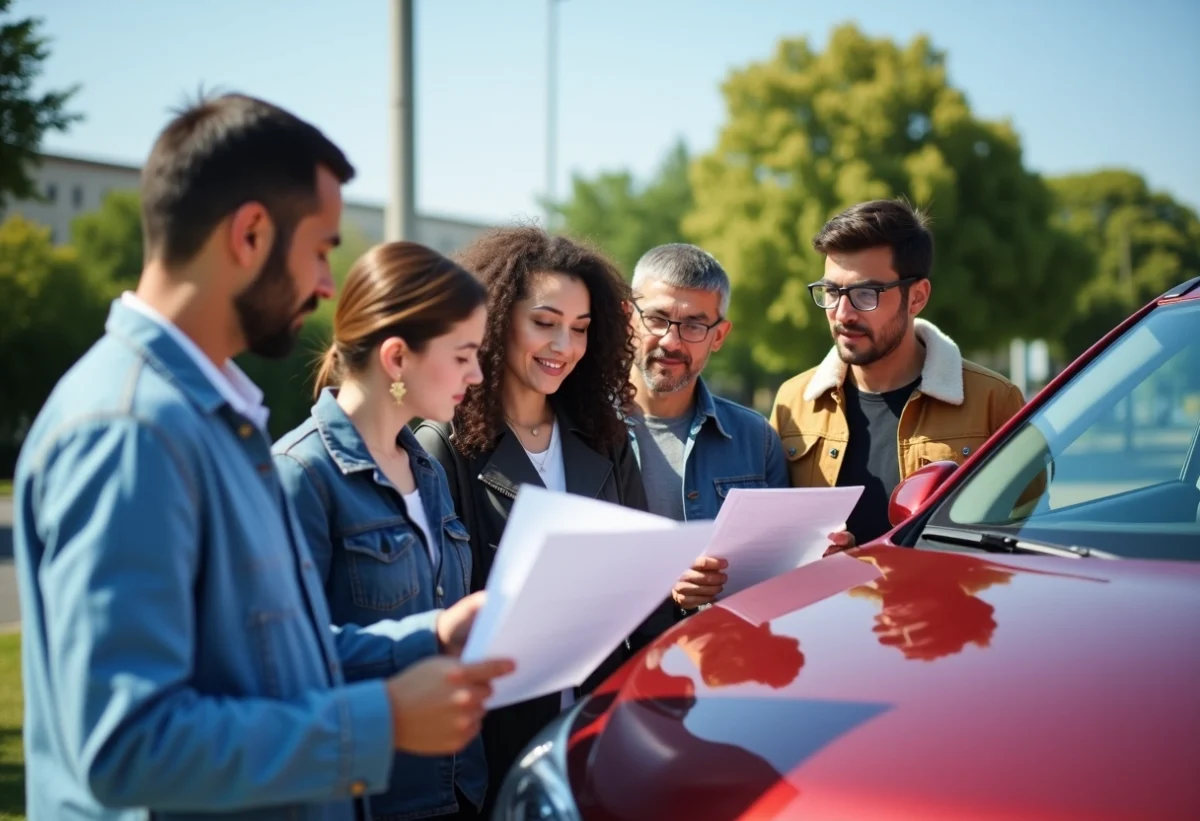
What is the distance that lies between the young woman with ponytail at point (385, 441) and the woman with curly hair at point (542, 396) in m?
0.58

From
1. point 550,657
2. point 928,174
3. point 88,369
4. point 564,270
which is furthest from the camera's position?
point 928,174

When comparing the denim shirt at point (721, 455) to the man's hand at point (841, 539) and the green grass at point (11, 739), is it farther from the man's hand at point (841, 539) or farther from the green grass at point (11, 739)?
the green grass at point (11, 739)

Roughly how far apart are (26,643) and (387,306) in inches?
40.1

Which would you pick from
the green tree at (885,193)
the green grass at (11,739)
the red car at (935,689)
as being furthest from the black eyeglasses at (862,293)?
the green tree at (885,193)

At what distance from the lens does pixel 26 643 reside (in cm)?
162

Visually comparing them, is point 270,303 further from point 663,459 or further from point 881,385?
point 881,385

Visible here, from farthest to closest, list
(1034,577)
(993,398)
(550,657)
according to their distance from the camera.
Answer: (993,398), (1034,577), (550,657)

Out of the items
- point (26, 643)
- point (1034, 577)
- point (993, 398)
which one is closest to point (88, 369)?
point (26, 643)

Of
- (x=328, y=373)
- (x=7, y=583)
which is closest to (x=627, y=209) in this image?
(x=7, y=583)

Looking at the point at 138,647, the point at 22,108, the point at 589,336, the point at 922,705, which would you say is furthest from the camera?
the point at 22,108

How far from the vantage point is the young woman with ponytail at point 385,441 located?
238 cm

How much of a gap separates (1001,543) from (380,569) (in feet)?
4.49

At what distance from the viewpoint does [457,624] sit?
2154 millimetres

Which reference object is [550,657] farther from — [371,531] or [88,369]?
[88,369]
